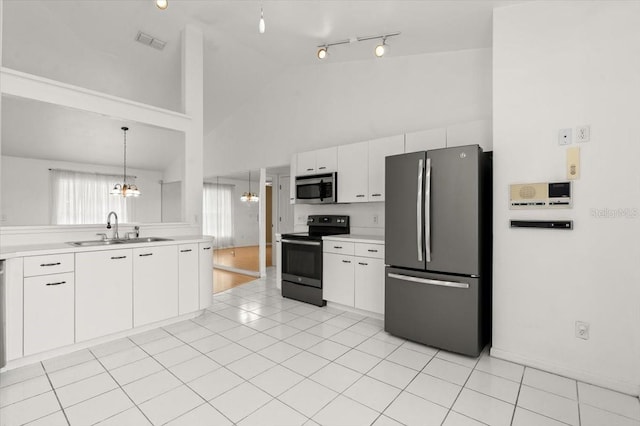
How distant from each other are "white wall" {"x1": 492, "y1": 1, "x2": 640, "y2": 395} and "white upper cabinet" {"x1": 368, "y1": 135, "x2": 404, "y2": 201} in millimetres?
1224

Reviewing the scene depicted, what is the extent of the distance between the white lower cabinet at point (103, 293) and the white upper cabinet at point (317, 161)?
266 cm

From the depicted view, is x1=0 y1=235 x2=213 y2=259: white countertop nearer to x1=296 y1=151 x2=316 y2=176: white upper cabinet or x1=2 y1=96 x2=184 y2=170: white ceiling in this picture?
x1=2 y1=96 x2=184 y2=170: white ceiling

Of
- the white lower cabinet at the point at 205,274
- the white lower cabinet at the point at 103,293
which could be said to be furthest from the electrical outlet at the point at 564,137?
the white lower cabinet at the point at 103,293

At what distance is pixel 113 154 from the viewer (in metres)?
6.44

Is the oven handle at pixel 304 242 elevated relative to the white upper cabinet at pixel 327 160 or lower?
lower

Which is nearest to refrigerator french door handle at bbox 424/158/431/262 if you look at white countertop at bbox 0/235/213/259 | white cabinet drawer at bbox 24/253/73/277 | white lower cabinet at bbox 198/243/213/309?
white lower cabinet at bbox 198/243/213/309

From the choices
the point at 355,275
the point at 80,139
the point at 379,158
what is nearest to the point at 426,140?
the point at 379,158

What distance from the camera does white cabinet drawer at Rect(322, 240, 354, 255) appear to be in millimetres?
3674

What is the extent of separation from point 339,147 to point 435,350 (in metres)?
2.79

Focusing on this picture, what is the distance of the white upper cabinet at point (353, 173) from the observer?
394 centimetres

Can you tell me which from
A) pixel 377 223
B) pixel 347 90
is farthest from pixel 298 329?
pixel 347 90

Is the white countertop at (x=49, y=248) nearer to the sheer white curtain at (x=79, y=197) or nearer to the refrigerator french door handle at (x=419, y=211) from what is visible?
the refrigerator french door handle at (x=419, y=211)

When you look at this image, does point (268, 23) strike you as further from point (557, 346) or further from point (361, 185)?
point (557, 346)

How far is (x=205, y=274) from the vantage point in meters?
3.54
